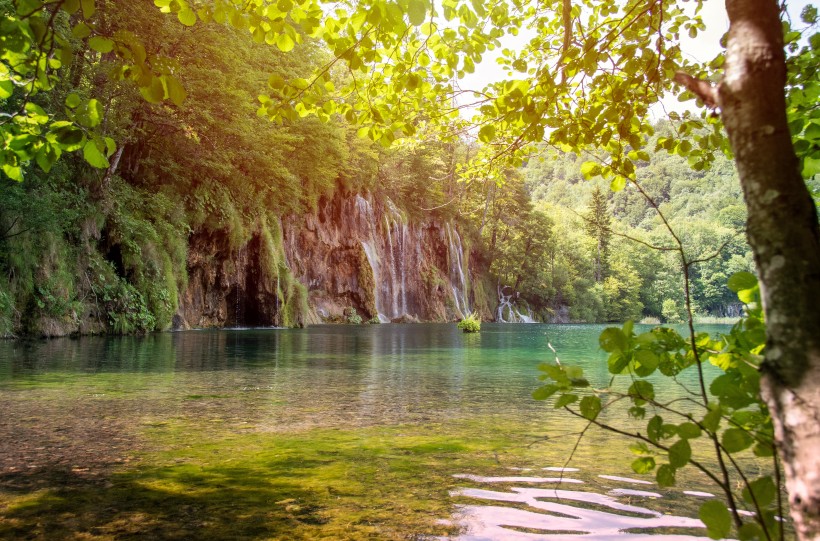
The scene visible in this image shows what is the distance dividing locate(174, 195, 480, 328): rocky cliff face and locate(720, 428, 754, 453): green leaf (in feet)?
75.5

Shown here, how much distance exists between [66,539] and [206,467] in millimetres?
1172

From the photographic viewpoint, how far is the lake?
2.69 meters

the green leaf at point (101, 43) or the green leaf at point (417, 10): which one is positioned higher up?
the green leaf at point (417, 10)

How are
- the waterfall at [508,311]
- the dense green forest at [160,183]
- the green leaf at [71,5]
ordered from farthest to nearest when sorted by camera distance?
the waterfall at [508,311]
the dense green forest at [160,183]
the green leaf at [71,5]

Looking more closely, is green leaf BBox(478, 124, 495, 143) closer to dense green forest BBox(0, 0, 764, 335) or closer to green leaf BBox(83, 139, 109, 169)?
dense green forest BBox(0, 0, 764, 335)

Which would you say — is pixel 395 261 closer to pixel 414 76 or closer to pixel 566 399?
pixel 414 76

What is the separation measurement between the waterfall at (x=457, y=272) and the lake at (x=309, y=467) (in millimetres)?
46844

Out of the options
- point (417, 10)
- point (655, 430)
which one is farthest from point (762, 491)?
point (417, 10)

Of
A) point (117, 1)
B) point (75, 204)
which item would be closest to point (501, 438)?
point (75, 204)

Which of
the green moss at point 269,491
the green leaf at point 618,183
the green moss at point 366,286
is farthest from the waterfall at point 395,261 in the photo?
the green leaf at point 618,183

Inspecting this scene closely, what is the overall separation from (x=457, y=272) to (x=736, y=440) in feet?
177

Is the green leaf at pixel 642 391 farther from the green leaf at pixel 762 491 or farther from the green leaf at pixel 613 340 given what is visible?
the green leaf at pixel 762 491

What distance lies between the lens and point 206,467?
3588 millimetres

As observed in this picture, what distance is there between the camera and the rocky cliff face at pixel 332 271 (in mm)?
25844
